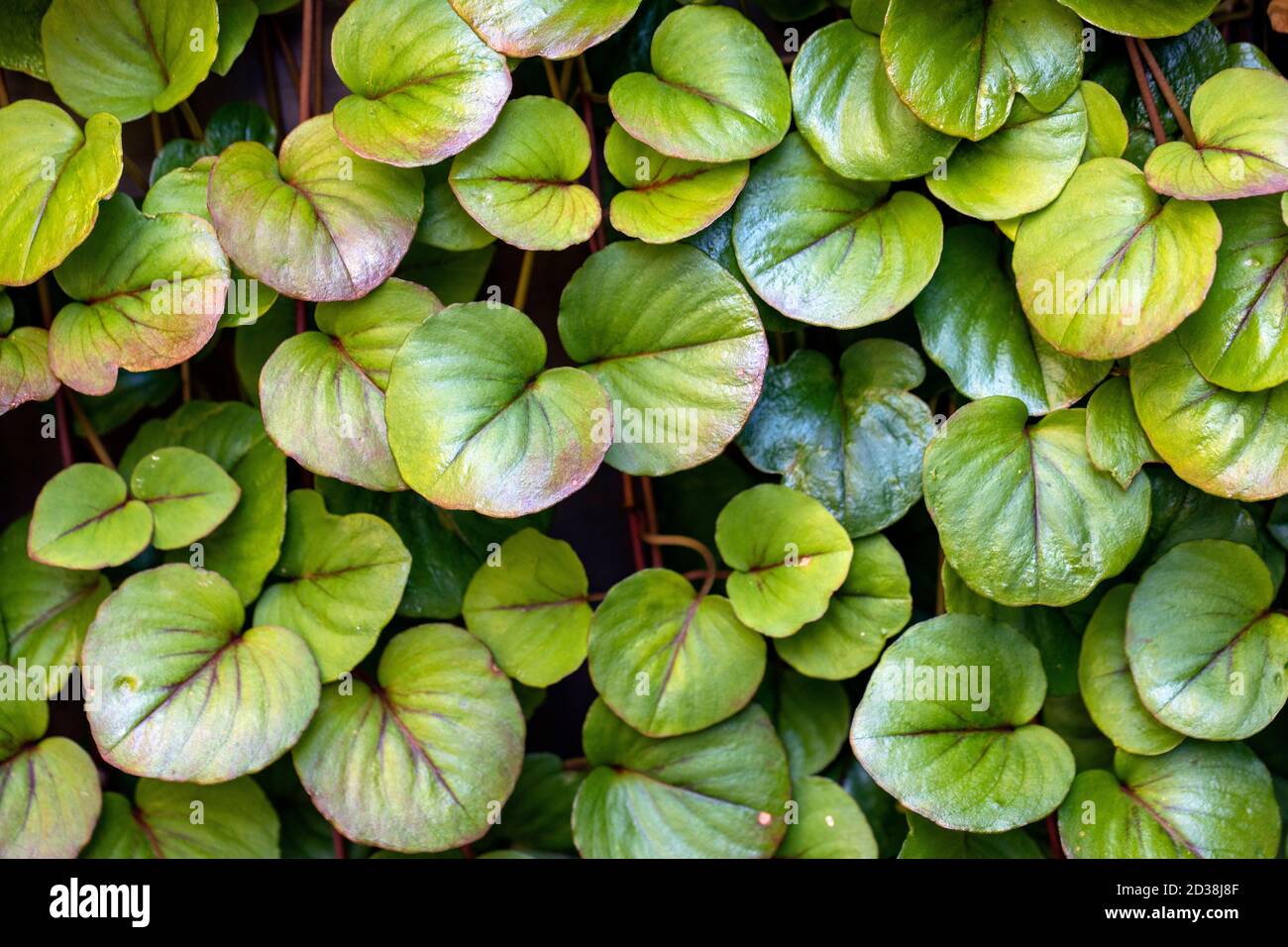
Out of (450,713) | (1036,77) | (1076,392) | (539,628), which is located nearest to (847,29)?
(1036,77)

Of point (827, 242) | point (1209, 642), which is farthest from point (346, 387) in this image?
point (1209, 642)

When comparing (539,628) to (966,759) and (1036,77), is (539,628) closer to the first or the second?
(966,759)

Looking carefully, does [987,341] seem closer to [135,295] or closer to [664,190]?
[664,190]

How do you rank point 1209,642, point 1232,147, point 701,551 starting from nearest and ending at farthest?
1. point 1232,147
2. point 1209,642
3. point 701,551

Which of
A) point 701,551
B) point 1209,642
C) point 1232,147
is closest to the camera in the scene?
point 1232,147

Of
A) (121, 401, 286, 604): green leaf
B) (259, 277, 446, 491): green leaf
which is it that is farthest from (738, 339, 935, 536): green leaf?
(121, 401, 286, 604): green leaf

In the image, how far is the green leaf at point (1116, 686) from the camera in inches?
39.0

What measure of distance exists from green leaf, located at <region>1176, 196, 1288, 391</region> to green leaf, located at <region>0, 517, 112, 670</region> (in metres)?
1.10

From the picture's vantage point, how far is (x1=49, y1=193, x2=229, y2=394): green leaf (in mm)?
926

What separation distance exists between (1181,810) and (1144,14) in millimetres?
758

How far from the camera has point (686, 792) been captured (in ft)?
3.40

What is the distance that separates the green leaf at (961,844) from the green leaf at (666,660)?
0.77 feet
